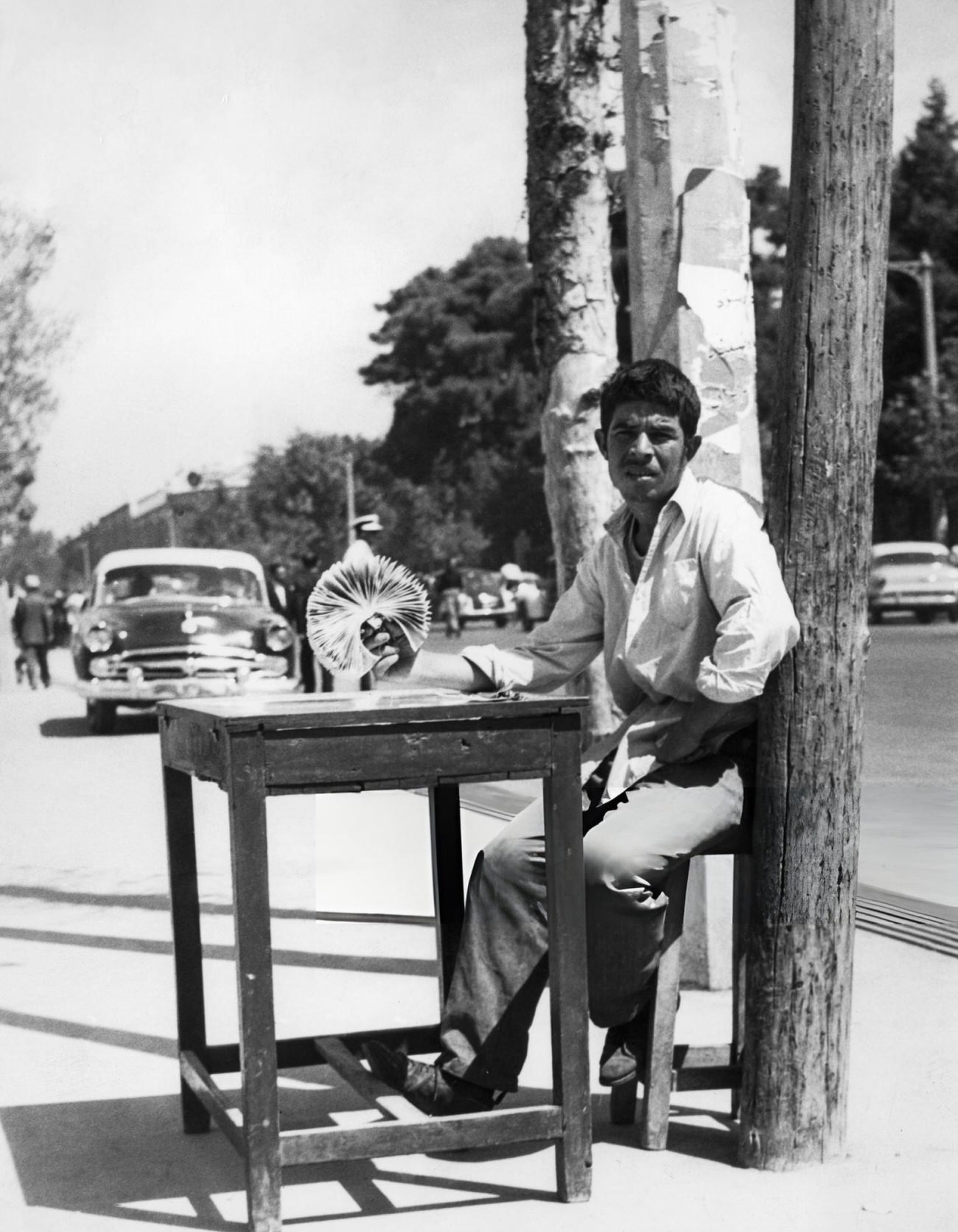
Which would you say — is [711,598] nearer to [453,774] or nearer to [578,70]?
[453,774]

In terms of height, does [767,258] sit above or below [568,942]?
above

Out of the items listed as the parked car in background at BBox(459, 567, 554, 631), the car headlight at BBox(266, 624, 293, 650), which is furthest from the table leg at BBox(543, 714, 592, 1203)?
the parked car in background at BBox(459, 567, 554, 631)

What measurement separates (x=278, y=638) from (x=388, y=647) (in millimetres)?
13152

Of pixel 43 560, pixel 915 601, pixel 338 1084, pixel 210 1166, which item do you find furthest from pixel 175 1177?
pixel 43 560

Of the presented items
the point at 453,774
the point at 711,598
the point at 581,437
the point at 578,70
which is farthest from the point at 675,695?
the point at 578,70

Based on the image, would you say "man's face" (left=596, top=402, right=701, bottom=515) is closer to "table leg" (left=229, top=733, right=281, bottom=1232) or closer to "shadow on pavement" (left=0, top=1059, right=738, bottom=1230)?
"table leg" (left=229, top=733, right=281, bottom=1232)

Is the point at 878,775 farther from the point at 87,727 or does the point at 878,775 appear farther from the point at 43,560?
the point at 43,560

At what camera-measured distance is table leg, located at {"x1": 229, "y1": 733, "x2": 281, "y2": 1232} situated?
3.28 metres

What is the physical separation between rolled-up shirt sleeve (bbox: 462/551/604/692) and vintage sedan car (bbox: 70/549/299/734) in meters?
12.3

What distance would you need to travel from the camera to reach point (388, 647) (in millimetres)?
3879

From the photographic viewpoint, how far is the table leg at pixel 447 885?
4266 millimetres

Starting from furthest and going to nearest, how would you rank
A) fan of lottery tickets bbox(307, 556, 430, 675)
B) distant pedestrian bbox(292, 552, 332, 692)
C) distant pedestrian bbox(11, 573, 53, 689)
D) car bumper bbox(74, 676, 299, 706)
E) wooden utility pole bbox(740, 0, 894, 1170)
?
distant pedestrian bbox(11, 573, 53, 689), distant pedestrian bbox(292, 552, 332, 692), car bumper bbox(74, 676, 299, 706), fan of lottery tickets bbox(307, 556, 430, 675), wooden utility pole bbox(740, 0, 894, 1170)

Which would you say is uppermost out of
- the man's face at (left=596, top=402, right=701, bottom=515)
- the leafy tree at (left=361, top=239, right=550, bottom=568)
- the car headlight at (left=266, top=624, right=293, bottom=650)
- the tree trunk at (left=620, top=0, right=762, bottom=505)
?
the leafy tree at (left=361, top=239, right=550, bottom=568)

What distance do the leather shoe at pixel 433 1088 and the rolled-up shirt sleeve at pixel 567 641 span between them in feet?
3.08
